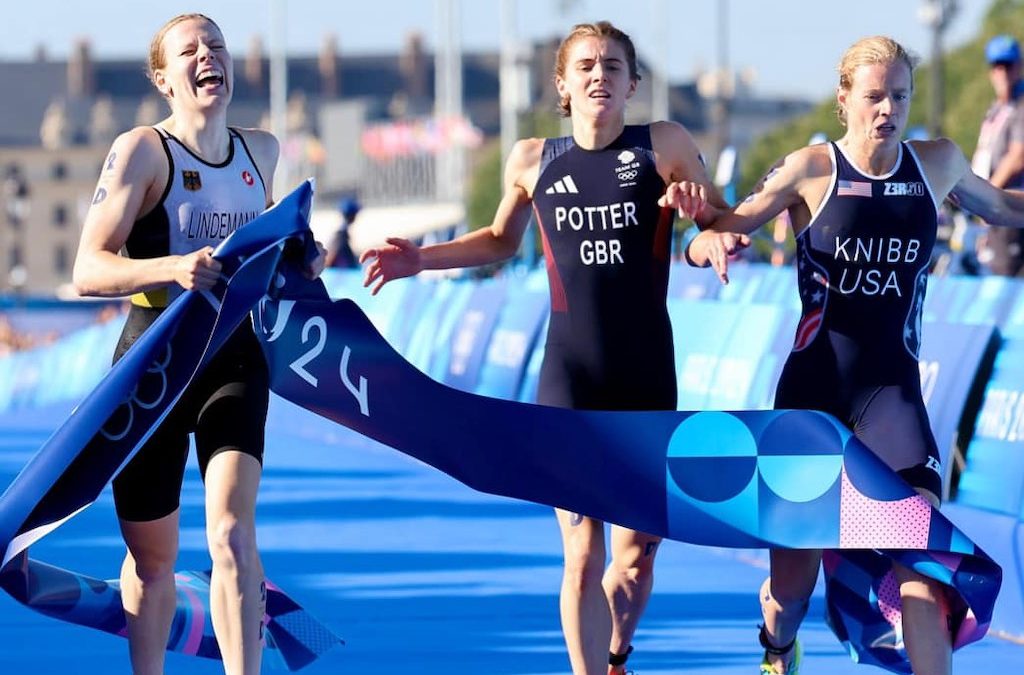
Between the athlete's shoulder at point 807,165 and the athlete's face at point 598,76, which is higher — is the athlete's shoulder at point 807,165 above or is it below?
below

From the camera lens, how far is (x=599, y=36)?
6598mm

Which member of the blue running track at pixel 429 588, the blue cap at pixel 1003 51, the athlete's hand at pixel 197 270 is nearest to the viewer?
the athlete's hand at pixel 197 270

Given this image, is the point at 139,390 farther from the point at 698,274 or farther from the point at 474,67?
the point at 474,67

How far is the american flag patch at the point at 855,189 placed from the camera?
6.26 metres

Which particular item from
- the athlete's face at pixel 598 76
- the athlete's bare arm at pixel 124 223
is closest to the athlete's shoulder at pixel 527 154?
the athlete's face at pixel 598 76

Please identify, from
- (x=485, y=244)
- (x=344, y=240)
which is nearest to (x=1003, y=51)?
(x=485, y=244)

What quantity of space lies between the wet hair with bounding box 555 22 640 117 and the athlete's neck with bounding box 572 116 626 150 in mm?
140

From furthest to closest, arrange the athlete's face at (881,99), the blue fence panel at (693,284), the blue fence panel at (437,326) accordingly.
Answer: the blue fence panel at (437,326) → the blue fence panel at (693,284) → the athlete's face at (881,99)

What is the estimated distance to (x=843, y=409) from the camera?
633 centimetres

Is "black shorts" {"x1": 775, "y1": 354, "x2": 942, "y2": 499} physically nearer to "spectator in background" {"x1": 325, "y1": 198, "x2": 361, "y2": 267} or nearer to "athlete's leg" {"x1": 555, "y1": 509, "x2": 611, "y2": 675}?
"athlete's leg" {"x1": 555, "y1": 509, "x2": 611, "y2": 675}

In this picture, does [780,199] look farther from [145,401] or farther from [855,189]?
[145,401]

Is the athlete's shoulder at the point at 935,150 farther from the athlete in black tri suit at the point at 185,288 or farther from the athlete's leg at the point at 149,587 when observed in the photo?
the athlete's leg at the point at 149,587

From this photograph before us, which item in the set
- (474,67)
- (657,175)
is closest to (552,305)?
(657,175)

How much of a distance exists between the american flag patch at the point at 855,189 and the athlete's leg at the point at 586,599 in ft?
3.81
